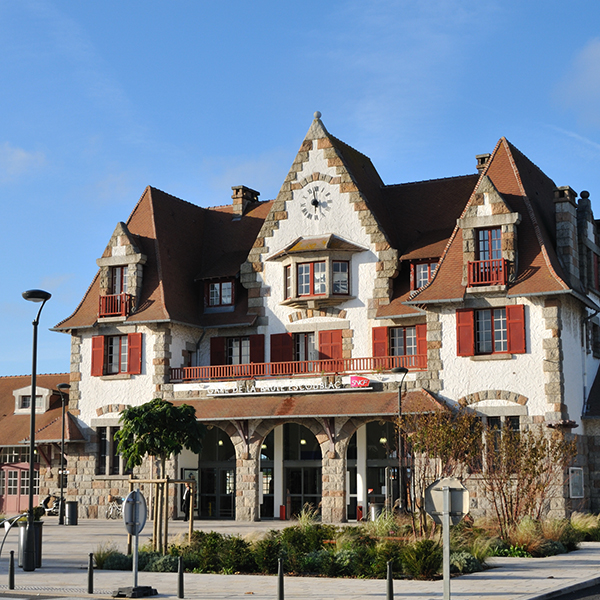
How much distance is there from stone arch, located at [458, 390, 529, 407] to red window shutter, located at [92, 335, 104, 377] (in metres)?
15.6

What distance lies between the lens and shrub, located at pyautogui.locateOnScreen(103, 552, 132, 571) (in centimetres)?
2056

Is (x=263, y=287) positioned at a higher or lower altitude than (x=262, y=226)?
lower

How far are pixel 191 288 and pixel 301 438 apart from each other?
841 centimetres

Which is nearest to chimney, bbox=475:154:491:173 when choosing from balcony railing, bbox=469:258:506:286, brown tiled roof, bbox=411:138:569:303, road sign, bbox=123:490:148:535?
brown tiled roof, bbox=411:138:569:303

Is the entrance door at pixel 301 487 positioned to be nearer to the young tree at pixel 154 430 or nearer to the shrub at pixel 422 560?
the young tree at pixel 154 430

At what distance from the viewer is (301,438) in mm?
38625

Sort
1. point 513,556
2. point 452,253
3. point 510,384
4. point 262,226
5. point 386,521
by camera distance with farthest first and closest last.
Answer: point 262,226 < point 452,253 < point 510,384 < point 386,521 < point 513,556

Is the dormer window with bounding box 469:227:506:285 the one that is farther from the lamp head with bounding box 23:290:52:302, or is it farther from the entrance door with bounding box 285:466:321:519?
the lamp head with bounding box 23:290:52:302

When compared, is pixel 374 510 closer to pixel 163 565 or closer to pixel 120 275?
pixel 163 565

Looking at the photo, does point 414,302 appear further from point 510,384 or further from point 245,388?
point 245,388

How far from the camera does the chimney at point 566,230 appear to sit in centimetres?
3509

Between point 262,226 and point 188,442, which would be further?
point 262,226

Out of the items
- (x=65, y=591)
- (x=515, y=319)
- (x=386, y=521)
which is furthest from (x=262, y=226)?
(x=65, y=591)

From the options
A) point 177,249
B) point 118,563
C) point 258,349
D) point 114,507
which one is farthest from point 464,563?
point 177,249
